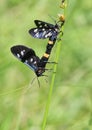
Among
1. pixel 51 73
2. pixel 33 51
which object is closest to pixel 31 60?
pixel 33 51

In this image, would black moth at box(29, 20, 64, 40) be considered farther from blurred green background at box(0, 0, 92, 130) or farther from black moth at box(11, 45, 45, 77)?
blurred green background at box(0, 0, 92, 130)

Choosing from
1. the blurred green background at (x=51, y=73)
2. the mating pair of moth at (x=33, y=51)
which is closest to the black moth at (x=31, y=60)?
the mating pair of moth at (x=33, y=51)

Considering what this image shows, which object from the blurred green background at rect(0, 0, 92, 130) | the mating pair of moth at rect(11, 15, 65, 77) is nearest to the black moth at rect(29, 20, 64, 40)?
the mating pair of moth at rect(11, 15, 65, 77)

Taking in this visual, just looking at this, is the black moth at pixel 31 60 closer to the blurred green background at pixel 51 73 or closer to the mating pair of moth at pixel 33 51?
the mating pair of moth at pixel 33 51

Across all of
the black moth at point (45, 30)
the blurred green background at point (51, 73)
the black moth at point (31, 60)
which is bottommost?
the blurred green background at point (51, 73)

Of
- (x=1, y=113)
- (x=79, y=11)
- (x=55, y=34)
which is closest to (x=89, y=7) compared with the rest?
(x=79, y=11)

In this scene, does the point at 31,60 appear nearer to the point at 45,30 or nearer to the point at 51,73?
the point at 45,30
